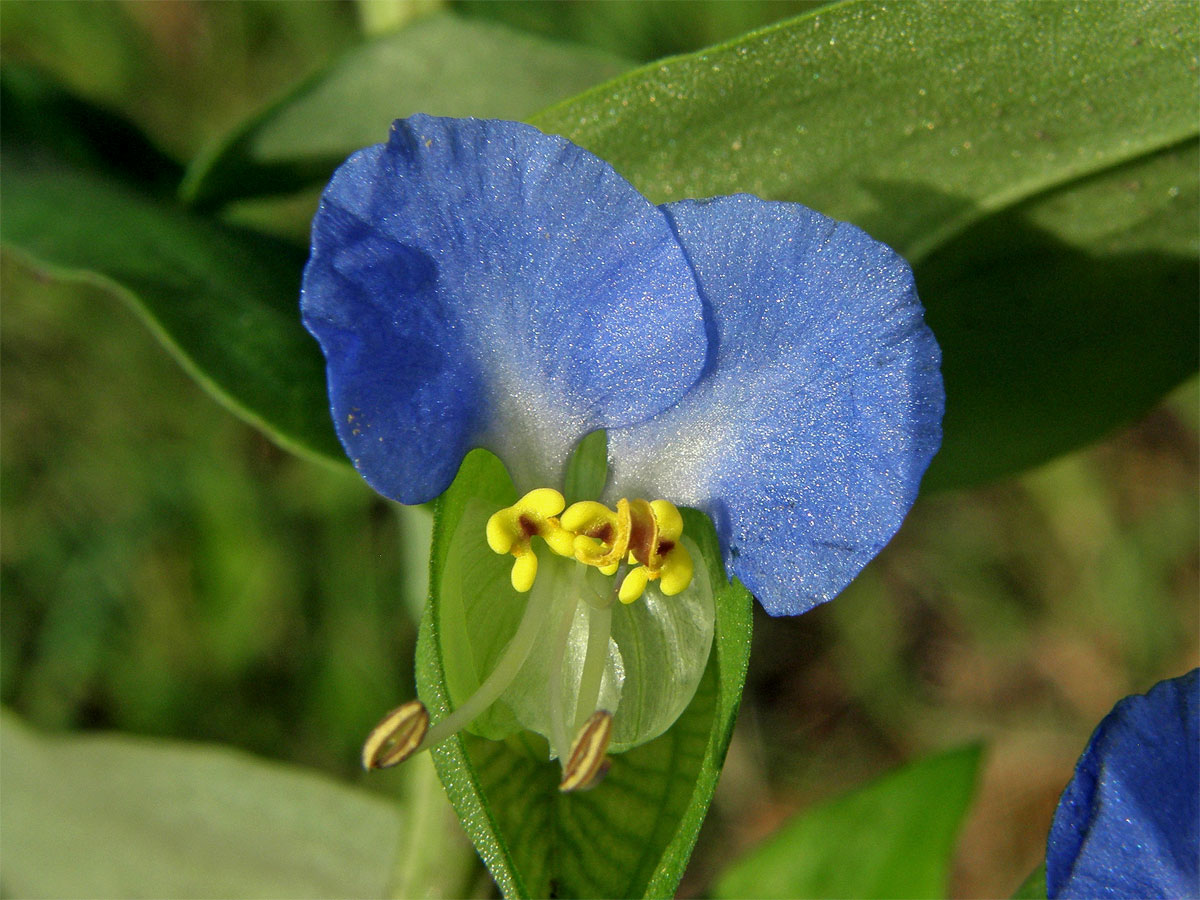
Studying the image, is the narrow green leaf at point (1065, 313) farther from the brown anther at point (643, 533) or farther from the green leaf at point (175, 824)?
the green leaf at point (175, 824)

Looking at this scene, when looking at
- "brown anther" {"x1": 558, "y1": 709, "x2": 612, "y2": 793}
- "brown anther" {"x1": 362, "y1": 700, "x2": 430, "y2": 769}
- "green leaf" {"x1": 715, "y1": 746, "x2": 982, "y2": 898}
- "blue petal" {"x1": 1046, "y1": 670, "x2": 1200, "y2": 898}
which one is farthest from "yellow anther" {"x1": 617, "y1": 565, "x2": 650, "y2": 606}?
"green leaf" {"x1": 715, "y1": 746, "x2": 982, "y2": 898}

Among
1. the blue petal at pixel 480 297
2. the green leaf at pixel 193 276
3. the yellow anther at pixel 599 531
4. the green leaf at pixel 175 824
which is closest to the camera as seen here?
the blue petal at pixel 480 297

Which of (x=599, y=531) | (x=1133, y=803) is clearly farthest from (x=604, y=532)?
(x=1133, y=803)

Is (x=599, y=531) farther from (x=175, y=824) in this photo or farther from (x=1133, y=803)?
(x=175, y=824)

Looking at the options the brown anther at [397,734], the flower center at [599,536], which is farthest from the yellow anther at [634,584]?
the brown anther at [397,734]

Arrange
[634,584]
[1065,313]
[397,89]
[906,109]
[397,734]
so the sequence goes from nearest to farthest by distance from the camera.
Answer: [397,734]
[634,584]
[906,109]
[1065,313]
[397,89]

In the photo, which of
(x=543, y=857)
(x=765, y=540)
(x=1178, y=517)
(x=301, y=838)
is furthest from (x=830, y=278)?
(x=1178, y=517)
